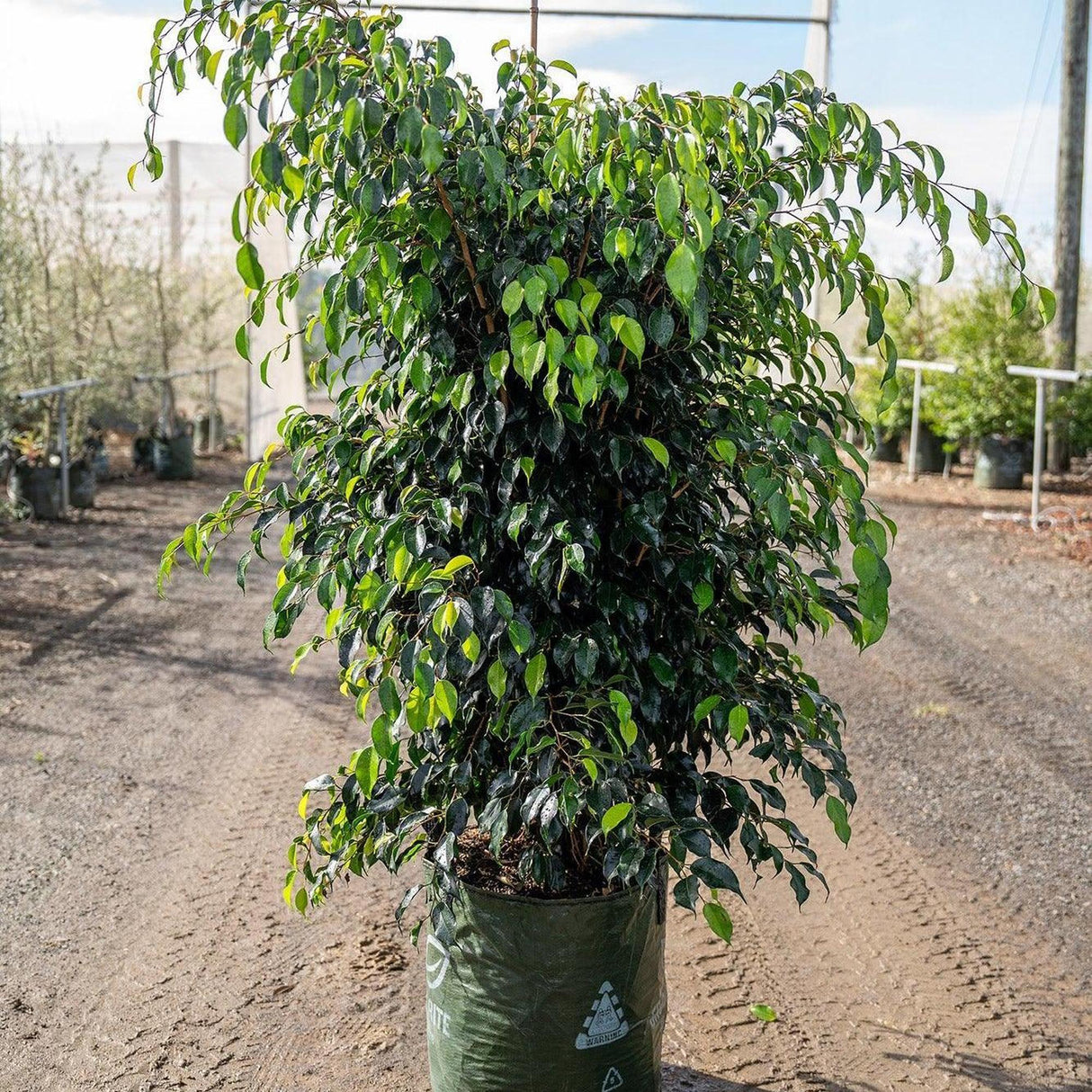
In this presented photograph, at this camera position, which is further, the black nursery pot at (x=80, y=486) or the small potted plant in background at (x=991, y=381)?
the small potted plant in background at (x=991, y=381)

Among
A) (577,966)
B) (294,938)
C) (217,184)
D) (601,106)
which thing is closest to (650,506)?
(601,106)

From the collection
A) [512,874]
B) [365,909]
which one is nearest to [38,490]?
[365,909]

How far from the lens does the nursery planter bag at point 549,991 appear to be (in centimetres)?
224

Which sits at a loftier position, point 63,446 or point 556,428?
point 556,428

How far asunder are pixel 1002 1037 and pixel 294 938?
1926 millimetres

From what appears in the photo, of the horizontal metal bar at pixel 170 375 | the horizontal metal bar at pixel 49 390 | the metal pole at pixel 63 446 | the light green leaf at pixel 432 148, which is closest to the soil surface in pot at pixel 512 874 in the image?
the light green leaf at pixel 432 148

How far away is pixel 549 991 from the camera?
2262 mm

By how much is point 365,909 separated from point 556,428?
6.98 ft

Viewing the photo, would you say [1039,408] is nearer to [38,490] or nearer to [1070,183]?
[1070,183]

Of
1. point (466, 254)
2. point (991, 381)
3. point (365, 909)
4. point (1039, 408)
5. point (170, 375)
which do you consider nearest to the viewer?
point (466, 254)

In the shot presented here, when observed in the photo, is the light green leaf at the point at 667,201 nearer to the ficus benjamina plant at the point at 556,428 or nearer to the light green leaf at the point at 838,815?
the ficus benjamina plant at the point at 556,428

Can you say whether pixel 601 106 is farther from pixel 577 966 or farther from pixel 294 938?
pixel 294 938

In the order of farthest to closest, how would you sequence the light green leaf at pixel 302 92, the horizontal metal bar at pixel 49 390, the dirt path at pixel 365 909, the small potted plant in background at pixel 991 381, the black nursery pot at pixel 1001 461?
the black nursery pot at pixel 1001 461
the small potted plant in background at pixel 991 381
the horizontal metal bar at pixel 49 390
the dirt path at pixel 365 909
the light green leaf at pixel 302 92

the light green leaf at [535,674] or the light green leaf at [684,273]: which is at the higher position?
the light green leaf at [684,273]
